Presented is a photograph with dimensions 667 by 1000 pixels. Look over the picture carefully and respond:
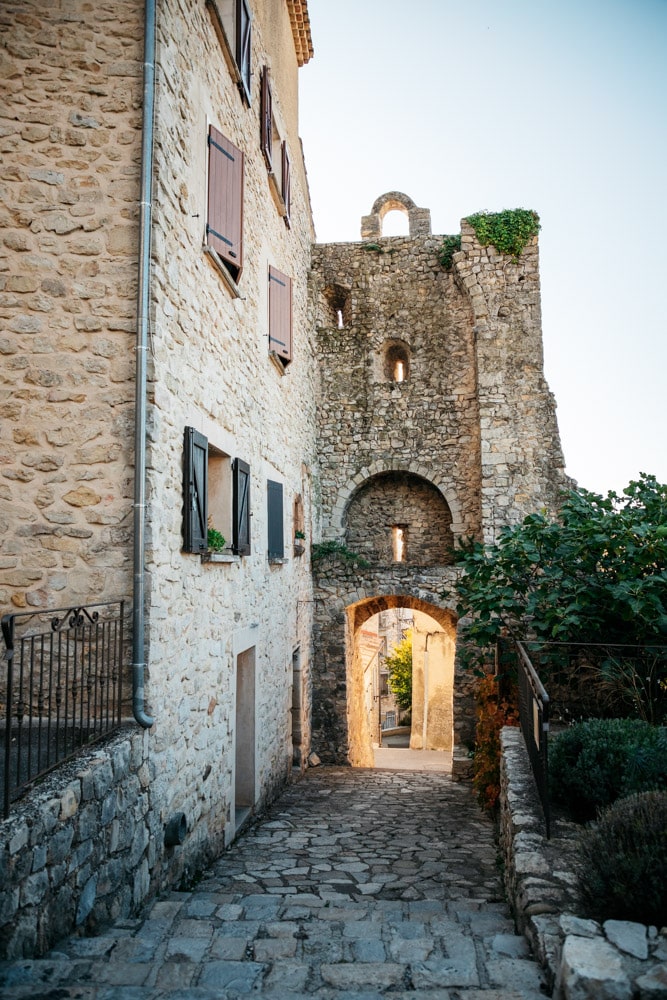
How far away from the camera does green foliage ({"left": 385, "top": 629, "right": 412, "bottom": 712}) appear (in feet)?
89.0

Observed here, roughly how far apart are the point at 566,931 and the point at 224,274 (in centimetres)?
515

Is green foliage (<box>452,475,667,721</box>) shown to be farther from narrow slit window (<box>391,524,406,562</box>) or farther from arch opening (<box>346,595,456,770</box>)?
narrow slit window (<box>391,524,406,562</box>)

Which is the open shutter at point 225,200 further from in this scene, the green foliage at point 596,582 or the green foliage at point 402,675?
the green foliage at point 402,675

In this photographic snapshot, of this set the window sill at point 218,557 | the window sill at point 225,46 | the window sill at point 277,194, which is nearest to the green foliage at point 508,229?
the window sill at point 277,194

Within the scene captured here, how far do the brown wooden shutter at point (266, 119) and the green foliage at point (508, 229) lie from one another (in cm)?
520

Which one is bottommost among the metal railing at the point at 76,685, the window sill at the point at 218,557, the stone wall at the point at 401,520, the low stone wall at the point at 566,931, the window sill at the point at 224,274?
the low stone wall at the point at 566,931

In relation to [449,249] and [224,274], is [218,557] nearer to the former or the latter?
[224,274]

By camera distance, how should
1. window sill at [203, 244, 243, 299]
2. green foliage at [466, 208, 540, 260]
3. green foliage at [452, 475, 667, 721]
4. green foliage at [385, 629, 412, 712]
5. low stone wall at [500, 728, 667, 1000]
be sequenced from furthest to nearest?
green foliage at [385, 629, 412, 712]
green foliage at [466, 208, 540, 260]
green foliage at [452, 475, 667, 721]
window sill at [203, 244, 243, 299]
low stone wall at [500, 728, 667, 1000]

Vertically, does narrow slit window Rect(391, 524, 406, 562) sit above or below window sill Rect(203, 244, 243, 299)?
below

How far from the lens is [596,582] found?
705cm

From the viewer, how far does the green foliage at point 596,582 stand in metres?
6.31

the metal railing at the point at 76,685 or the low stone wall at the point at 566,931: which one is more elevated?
the metal railing at the point at 76,685

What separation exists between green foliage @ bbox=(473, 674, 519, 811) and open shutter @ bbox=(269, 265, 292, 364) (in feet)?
15.4

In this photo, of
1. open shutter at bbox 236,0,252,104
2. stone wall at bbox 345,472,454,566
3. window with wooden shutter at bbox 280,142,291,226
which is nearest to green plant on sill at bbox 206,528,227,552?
open shutter at bbox 236,0,252,104
